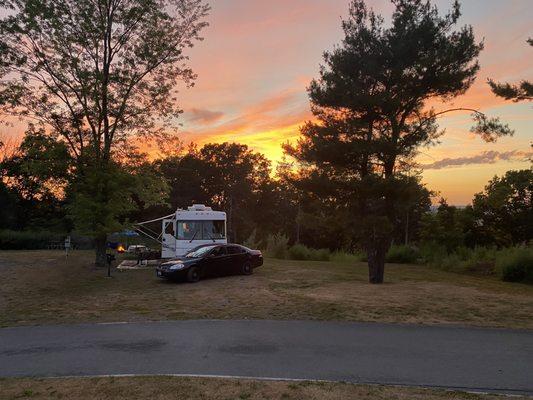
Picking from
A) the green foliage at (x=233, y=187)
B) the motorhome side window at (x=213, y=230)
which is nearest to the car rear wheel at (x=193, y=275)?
the motorhome side window at (x=213, y=230)

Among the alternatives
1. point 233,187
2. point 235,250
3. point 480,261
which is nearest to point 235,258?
point 235,250

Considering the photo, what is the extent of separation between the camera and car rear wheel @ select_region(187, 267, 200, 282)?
17.8 metres

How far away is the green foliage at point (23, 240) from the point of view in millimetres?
38781

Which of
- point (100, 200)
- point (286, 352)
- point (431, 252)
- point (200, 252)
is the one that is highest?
point (100, 200)

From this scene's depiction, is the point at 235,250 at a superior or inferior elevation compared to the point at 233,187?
inferior

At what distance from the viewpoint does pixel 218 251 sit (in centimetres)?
1909

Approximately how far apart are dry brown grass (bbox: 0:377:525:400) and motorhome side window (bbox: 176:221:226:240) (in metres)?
16.0

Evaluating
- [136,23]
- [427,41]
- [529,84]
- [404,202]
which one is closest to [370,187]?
[404,202]

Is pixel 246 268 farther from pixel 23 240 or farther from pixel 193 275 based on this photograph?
pixel 23 240

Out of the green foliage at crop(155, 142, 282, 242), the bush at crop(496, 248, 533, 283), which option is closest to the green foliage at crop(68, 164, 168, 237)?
the bush at crop(496, 248, 533, 283)

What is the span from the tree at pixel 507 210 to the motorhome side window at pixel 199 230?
25318 millimetres

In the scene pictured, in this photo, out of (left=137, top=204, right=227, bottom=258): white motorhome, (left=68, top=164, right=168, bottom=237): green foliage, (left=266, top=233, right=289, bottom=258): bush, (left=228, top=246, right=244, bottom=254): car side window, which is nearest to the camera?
(left=228, top=246, right=244, bottom=254): car side window

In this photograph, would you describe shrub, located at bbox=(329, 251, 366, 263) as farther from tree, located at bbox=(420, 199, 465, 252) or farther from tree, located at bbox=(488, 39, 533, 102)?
tree, located at bbox=(488, 39, 533, 102)

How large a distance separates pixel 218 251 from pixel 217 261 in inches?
17.1
